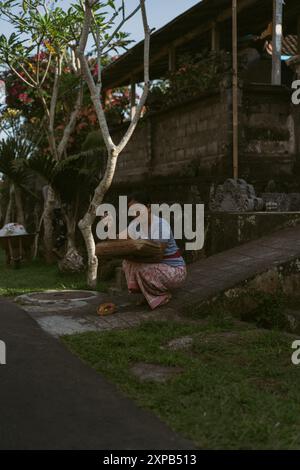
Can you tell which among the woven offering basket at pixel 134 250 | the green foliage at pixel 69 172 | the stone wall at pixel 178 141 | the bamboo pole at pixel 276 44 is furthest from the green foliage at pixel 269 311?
the bamboo pole at pixel 276 44

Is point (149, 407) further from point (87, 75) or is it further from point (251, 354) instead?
point (87, 75)

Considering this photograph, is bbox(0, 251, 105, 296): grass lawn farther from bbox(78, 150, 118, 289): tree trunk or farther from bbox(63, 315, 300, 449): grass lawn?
bbox(63, 315, 300, 449): grass lawn

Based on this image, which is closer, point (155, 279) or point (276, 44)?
point (155, 279)

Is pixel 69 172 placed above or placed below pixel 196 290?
above

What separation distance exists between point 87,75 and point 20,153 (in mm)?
5591

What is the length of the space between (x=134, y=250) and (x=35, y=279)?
4.96 meters

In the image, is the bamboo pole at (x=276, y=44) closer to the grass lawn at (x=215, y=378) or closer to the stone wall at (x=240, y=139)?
the stone wall at (x=240, y=139)

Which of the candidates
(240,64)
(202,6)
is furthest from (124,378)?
(202,6)

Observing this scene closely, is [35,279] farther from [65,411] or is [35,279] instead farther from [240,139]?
[65,411]

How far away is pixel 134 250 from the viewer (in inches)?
252

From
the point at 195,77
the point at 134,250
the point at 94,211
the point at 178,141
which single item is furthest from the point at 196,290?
the point at 195,77

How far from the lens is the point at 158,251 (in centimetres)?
647

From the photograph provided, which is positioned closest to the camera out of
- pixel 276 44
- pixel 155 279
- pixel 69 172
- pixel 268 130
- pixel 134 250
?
pixel 134 250

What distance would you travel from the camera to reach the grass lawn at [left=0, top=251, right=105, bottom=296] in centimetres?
954
